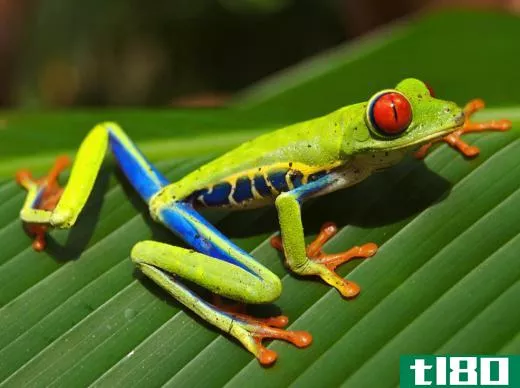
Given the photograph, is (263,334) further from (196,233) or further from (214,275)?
(196,233)

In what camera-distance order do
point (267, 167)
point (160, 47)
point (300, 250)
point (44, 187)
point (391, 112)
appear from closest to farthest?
point (391, 112), point (300, 250), point (267, 167), point (44, 187), point (160, 47)

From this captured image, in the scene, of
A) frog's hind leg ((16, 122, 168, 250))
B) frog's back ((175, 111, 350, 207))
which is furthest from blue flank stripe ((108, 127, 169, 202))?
frog's back ((175, 111, 350, 207))

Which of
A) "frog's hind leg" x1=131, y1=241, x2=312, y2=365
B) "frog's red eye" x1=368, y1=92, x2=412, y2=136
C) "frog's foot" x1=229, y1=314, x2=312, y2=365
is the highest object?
"frog's red eye" x1=368, y1=92, x2=412, y2=136

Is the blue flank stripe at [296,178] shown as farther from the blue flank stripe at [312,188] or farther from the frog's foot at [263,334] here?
the frog's foot at [263,334]

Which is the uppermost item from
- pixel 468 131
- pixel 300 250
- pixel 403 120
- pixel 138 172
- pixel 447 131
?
pixel 138 172

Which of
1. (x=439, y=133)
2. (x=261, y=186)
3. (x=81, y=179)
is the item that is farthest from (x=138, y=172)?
(x=439, y=133)

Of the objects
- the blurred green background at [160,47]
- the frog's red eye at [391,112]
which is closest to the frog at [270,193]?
the frog's red eye at [391,112]

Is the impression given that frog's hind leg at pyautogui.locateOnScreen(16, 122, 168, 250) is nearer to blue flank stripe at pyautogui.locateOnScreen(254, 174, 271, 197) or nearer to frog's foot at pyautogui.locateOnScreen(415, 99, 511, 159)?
blue flank stripe at pyautogui.locateOnScreen(254, 174, 271, 197)
